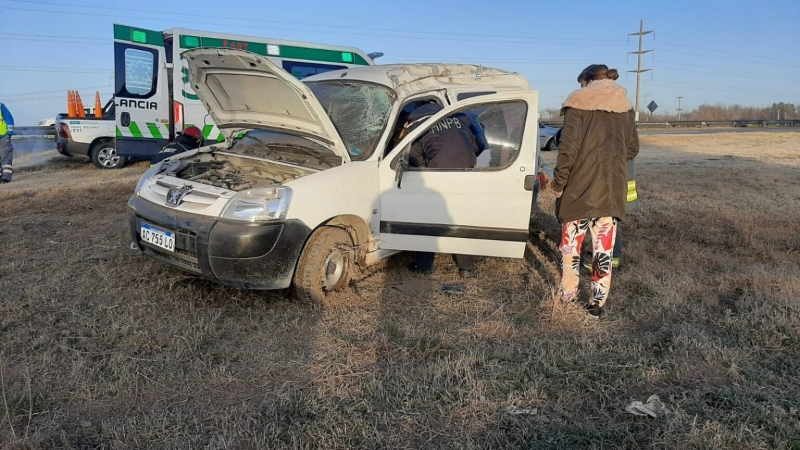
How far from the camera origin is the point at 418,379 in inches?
107

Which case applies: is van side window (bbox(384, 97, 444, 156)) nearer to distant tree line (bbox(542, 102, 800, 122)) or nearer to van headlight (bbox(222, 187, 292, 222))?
van headlight (bbox(222, 187, 292, 222))

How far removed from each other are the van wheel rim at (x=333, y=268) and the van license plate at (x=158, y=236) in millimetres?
1030

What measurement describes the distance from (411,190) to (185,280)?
1.90 metres

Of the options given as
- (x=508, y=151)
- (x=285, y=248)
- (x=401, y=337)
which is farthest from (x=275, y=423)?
(x=508, y=151)

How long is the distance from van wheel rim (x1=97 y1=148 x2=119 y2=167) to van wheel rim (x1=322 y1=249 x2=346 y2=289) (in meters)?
10.2

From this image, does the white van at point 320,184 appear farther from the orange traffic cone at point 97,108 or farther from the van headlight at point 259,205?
the orange traffic cone at point 97,108

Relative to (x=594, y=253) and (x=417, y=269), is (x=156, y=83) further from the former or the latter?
(x=594, y=253)

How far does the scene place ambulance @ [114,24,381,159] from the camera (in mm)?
9867

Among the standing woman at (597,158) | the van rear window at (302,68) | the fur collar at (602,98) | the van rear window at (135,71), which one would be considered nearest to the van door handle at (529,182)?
the standing woman at (597,158)

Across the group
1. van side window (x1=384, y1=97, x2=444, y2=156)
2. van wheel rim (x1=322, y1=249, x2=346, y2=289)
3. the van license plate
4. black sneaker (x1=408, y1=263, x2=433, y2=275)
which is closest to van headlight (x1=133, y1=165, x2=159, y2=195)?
the van license plate

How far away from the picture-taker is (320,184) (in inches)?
141

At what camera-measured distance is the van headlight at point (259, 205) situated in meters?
3.34

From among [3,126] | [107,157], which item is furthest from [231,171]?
[107,157]

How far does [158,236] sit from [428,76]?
8.60ft
